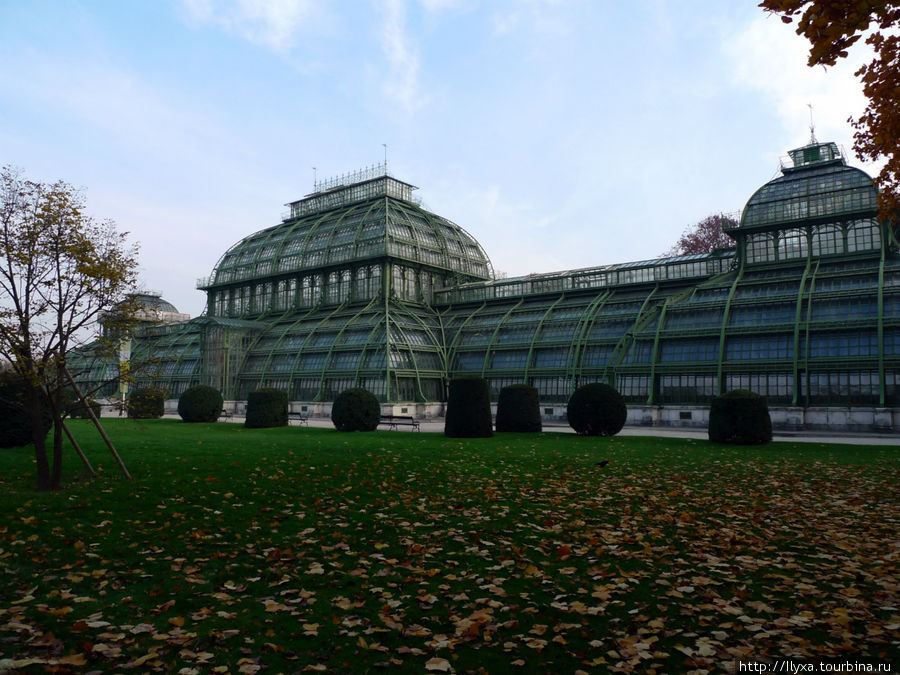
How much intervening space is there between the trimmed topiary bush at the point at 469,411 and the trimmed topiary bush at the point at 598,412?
4.83 m

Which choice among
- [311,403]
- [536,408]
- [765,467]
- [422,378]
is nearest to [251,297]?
[311,403]

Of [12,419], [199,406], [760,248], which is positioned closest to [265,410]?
[199,406]

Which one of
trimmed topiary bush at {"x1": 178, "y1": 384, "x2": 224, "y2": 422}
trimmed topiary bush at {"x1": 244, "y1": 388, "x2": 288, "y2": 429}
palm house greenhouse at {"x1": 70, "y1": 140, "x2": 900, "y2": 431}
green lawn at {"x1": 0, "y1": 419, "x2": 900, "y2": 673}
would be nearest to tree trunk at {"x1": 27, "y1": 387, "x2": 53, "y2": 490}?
green lawn at {"x1": 0, "y1": 419, "x2": 900, "y2": 673}

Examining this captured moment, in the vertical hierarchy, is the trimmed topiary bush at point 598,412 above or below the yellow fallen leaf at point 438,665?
above

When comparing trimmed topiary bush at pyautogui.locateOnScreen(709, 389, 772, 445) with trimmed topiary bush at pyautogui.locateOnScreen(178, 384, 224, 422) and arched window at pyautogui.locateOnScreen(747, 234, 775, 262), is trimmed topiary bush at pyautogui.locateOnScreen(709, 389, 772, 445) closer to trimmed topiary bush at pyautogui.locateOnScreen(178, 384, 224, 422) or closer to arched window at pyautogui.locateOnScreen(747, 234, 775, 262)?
arched window at pyautogui.locateOnScreen(747, 234, 775, 262)

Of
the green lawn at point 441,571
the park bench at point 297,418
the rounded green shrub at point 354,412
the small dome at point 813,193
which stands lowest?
the green lawn at point 441,571

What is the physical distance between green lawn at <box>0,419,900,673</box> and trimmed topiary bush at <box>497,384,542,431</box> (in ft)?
54.0

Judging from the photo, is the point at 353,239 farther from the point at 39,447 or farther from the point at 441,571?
the point at 441,571

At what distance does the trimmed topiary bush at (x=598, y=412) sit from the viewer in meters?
30.2

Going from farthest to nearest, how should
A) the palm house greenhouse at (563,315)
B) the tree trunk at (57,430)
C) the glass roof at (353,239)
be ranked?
the glass roof at (353,239) → the palm house greenhouse at (563,315) → the tree trunk at (57,430)

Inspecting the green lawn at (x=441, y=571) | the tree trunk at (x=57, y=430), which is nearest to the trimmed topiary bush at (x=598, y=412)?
the green lawn at (x=441, y=571)

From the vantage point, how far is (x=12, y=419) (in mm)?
21125

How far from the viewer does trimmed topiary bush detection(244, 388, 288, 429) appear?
120 ft

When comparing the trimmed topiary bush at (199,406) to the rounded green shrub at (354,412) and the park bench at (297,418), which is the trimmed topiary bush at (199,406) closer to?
the park bench at (297,418)
